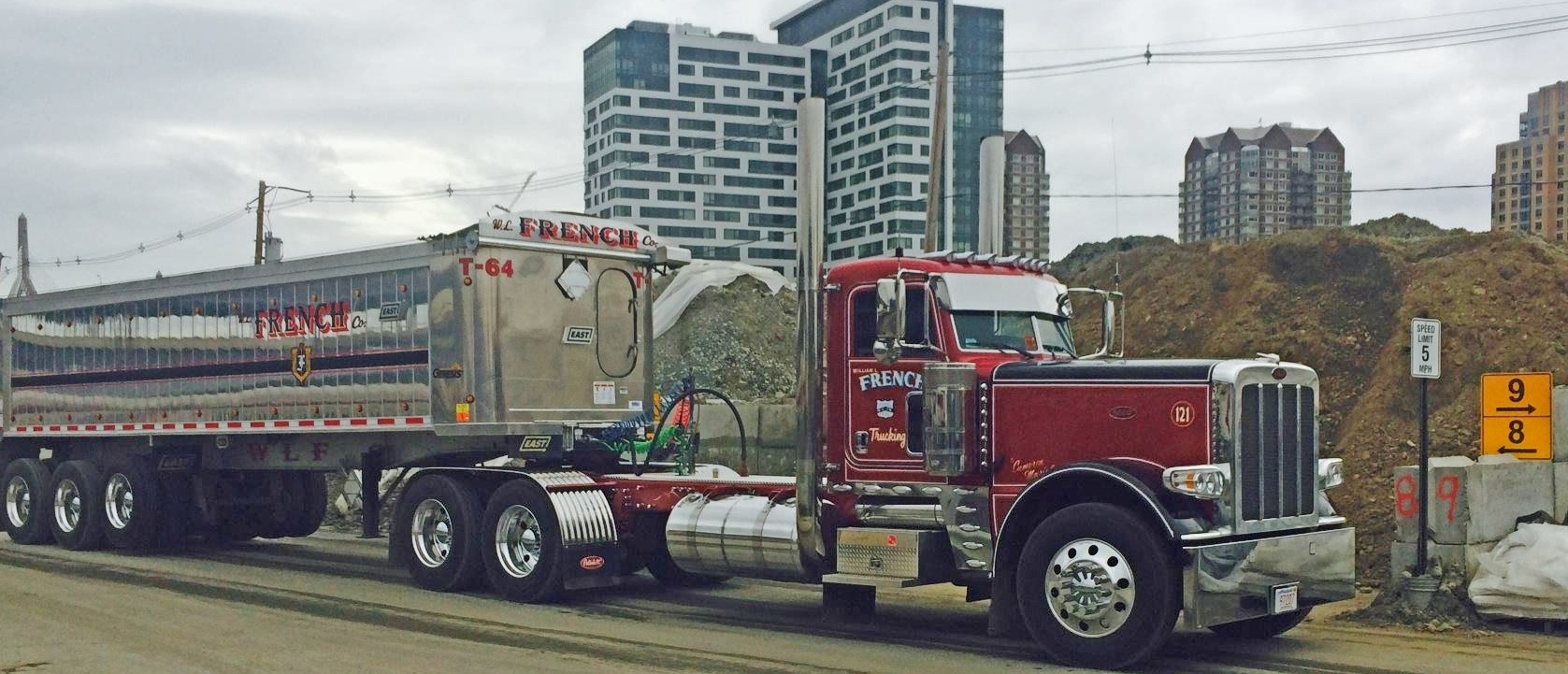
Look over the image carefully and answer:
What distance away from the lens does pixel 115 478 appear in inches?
701

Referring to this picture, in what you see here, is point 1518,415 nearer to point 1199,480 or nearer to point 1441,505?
point 1441,505

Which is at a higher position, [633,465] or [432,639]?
[633,465]

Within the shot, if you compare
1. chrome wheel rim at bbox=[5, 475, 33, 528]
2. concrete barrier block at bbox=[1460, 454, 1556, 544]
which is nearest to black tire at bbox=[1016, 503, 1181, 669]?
concrete barrier block at bbox=[1460, 454, 1556, 544]

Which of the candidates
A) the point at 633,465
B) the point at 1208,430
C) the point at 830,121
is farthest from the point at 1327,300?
the point at 830,121

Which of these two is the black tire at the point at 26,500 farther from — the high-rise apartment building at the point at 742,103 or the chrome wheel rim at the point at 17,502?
the high-rise apartment building at the point at 742,103

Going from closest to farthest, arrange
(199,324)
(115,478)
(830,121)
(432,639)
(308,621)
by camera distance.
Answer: (432,639)
(308,621)
(199,324)
(115,478)
(830,121)

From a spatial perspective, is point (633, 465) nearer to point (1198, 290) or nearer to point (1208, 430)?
point (1208, 430)

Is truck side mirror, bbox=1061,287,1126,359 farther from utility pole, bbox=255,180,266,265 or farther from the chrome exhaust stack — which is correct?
utility pole, bbox=255,180,266,265

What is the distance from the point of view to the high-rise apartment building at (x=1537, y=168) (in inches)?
1396

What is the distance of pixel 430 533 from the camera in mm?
14133

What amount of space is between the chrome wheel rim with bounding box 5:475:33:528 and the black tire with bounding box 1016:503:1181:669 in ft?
48.1

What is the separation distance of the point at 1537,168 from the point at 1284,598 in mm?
31522

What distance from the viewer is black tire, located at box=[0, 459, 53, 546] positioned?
18.4 metres

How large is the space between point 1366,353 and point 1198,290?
13.2ft
